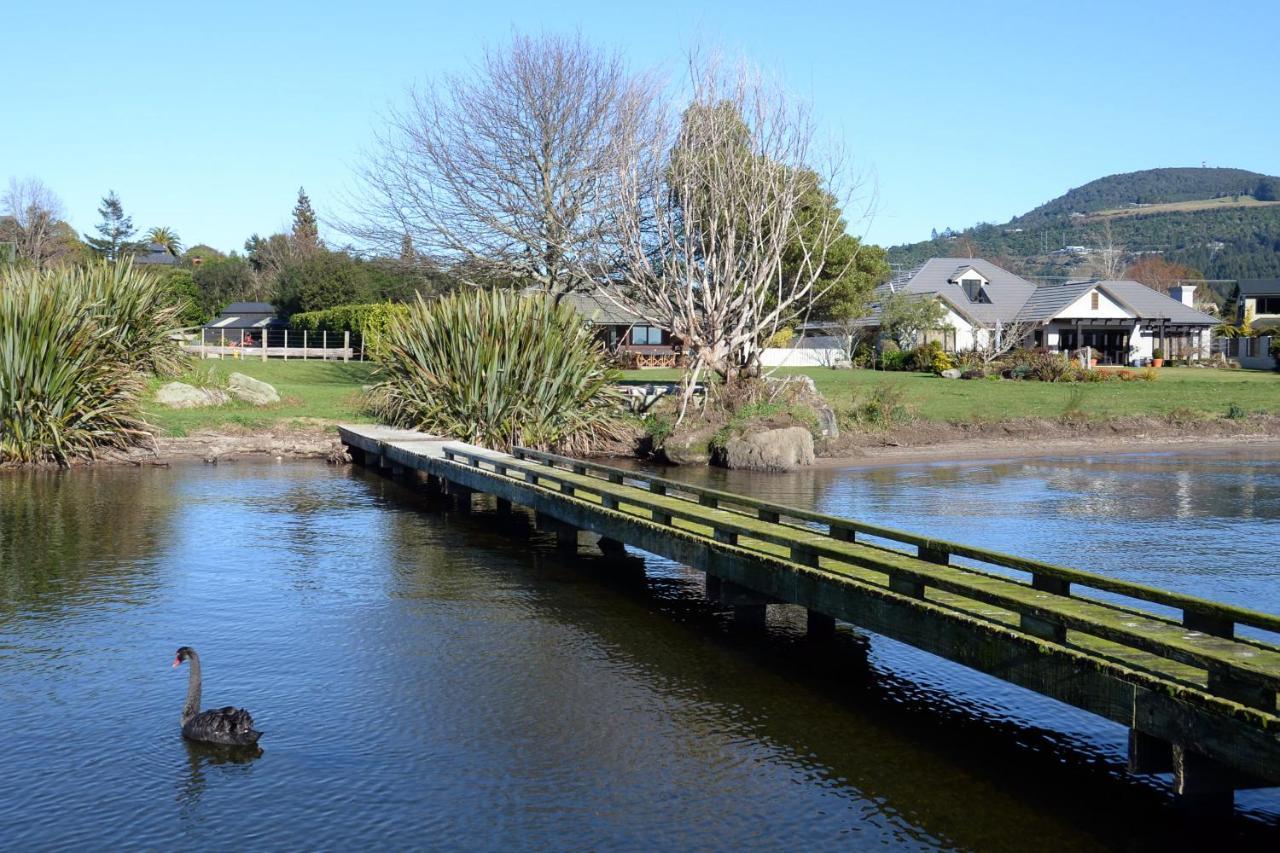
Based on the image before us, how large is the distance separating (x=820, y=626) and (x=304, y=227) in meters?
129

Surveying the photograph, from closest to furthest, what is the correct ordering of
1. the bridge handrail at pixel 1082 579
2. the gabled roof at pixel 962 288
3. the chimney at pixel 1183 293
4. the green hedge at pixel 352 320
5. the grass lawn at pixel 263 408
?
the bridge handrail at pixel 1082 579 → the grass lawn at pixel 263 408 → the green hedge at pixel 352 320 → the gabled roof at pixel 962 288 → the chimney at pixel 1183 293

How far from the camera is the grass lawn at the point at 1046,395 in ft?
137

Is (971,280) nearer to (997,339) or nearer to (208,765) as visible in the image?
(997,339)

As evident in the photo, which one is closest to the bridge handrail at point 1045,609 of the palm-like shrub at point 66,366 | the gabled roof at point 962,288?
A: the palm-like shrub at point 66,366

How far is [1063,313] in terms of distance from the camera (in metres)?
74.8

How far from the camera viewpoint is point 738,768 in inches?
390

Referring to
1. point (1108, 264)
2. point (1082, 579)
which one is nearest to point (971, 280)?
point (1108, 264)

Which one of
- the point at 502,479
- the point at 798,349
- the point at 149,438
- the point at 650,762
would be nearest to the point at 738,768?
the point at 650,762

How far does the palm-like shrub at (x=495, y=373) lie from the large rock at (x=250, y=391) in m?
5.70

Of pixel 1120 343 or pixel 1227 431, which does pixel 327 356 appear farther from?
pixel 1120 343

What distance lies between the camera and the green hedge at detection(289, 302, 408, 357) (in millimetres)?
56375

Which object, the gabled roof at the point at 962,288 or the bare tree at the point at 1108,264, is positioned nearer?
the gabled roof at the point at 962,288

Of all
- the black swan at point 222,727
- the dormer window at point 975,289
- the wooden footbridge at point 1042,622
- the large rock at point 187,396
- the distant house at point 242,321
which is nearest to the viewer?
the wooden footbridge at point 1042,622

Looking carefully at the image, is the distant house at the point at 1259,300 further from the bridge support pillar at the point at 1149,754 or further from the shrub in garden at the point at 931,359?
the bridge support pillar at the point at 1149,754
